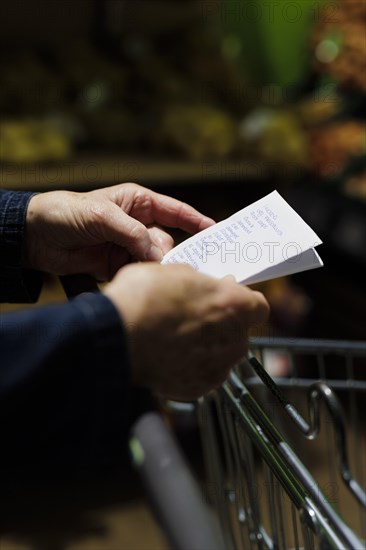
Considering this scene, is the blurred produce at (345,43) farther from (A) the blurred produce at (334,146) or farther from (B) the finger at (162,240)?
(B) the finger at (162,240)

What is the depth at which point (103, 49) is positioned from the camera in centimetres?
210

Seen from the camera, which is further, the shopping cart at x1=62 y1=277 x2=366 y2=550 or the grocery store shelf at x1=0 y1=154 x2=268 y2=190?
the grocery store shelf at x1=0 y1=154 x2=268 y2=190

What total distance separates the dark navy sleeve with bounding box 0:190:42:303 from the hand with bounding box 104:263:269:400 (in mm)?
278

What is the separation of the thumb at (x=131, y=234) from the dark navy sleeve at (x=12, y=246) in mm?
112

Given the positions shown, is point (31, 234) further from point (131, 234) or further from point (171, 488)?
point (171, 488)

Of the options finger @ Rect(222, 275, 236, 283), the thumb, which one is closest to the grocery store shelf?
the thumb

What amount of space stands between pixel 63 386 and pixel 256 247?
0.25m

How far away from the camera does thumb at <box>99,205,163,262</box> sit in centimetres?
74

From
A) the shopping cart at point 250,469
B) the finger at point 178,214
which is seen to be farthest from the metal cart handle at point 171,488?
the finger at point 178,214

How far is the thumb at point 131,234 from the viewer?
2.43ft

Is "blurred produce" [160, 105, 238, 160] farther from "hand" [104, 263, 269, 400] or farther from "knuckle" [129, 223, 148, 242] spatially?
"hand" [104, 263, 269, 400]

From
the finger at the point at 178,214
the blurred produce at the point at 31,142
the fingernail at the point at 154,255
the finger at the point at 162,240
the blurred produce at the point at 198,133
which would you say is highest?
the finger at the point at 178,214

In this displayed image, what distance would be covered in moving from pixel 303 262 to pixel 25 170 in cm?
114

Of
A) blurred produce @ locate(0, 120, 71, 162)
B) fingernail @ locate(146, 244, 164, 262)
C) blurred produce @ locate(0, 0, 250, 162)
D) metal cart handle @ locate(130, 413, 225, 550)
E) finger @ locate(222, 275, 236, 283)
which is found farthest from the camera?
blurred produce @ locate(0, 0, 250, 162)
